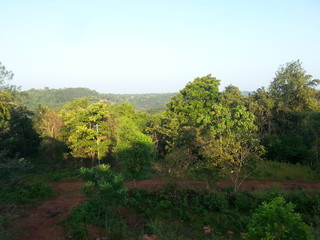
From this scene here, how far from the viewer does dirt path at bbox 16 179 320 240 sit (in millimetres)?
9633

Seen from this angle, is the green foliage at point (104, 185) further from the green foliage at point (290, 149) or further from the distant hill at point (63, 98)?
the distant hill at point (63, 98)

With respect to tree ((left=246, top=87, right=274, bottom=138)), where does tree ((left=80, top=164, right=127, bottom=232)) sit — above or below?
below

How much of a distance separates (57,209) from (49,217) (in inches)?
34.5

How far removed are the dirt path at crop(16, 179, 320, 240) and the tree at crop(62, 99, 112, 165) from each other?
302 cm

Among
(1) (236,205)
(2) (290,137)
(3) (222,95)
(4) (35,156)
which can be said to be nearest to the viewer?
(1) (236,205)

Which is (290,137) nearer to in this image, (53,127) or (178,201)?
(178,201)

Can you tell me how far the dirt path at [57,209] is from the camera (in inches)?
379

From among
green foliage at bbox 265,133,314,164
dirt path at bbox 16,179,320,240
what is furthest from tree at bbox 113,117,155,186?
green foliage at bbox 265,133,314,164

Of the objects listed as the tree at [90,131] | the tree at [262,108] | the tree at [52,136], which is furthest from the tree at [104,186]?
the tree at [262,108]

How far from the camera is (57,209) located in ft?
40.1

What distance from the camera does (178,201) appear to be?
12.0m

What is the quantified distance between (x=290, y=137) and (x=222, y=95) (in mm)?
7328

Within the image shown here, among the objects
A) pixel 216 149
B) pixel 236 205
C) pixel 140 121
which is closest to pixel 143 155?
pixel 216 149

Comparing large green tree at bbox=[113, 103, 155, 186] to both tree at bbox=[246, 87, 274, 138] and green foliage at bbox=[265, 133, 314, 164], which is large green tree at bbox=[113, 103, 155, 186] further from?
tree at bbox=[246, 87, 274, 138]
